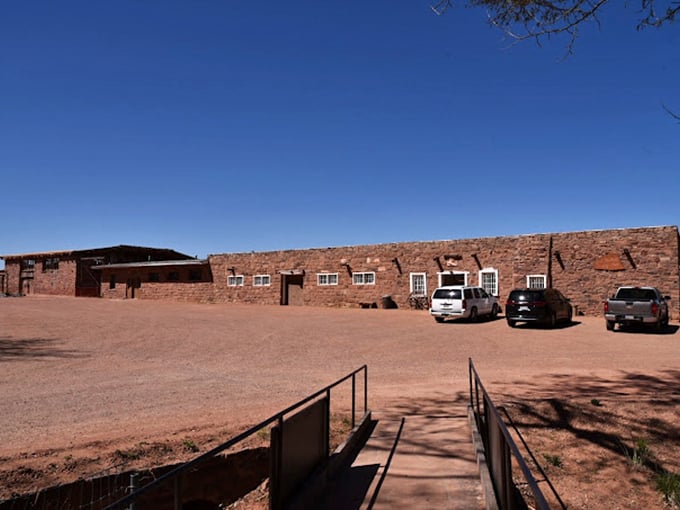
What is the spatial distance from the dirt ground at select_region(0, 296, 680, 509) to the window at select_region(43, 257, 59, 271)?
2850 cm

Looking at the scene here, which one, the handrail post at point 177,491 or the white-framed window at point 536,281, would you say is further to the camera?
the white-framed window at point 536,281

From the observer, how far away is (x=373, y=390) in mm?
9789

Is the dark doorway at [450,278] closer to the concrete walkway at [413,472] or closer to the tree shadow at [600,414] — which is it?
the tree shadow at [600,414]

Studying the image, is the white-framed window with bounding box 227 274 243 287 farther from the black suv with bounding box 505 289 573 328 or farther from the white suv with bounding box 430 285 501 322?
the black suv with bounding box 505 289 573 328

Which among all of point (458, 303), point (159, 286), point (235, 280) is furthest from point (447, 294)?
point (159, 286)

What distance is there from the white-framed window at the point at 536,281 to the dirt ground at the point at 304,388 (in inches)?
242

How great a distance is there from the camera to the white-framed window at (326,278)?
1227 inches

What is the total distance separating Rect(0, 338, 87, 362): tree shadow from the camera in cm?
1241

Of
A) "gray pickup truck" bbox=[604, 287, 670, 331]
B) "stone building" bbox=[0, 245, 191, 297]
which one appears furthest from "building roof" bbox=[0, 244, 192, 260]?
"gray pickup truck" bbox=[604, 287, 670, 331]


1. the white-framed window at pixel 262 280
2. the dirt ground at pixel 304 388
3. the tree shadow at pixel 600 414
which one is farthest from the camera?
the white-framed window at pixel 262 280

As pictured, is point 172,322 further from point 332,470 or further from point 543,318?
point 332,470

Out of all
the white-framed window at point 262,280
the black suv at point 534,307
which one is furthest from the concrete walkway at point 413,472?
the white-framed window at point 262,280

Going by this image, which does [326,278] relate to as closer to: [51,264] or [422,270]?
[422,270]

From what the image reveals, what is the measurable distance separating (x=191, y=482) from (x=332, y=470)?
69.7 inches
